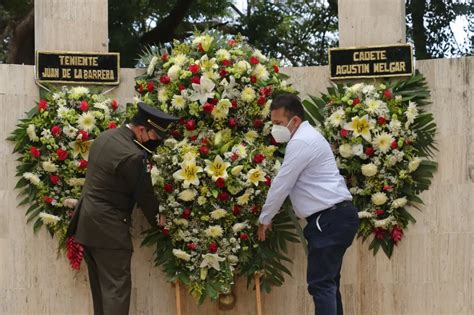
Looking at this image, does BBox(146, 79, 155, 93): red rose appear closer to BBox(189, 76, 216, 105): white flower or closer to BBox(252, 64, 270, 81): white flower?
BBox(189, 76, 216, 105): white flower

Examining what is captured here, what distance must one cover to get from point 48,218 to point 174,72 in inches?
52.1

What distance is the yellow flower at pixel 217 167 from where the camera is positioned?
592 centimetres

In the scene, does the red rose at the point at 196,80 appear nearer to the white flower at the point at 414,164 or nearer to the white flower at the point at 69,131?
the white flower at the point at 69,131

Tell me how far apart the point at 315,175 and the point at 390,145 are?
1159 millimetres

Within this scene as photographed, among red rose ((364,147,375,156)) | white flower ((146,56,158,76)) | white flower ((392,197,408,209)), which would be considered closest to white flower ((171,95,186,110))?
white flower ((146,56,158,76))

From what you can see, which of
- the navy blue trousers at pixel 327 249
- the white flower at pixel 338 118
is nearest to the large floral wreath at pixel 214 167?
the white flower at pixel 338 118

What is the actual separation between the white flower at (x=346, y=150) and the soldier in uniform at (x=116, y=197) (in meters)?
1.34

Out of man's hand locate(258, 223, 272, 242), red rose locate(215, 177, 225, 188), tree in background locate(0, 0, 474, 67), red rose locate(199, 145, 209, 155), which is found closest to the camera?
man's hand locate(258, 223, 272, 242)

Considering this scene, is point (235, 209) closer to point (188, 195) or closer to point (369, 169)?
point (188, 195)

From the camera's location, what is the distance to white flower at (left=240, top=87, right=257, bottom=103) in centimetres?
609

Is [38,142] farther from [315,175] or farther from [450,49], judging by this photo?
[450,49]

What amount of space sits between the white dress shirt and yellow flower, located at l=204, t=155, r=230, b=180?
0.70 m

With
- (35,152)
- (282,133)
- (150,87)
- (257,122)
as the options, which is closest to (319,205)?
(282,133)

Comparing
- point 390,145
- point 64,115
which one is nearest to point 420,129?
point 390,145
